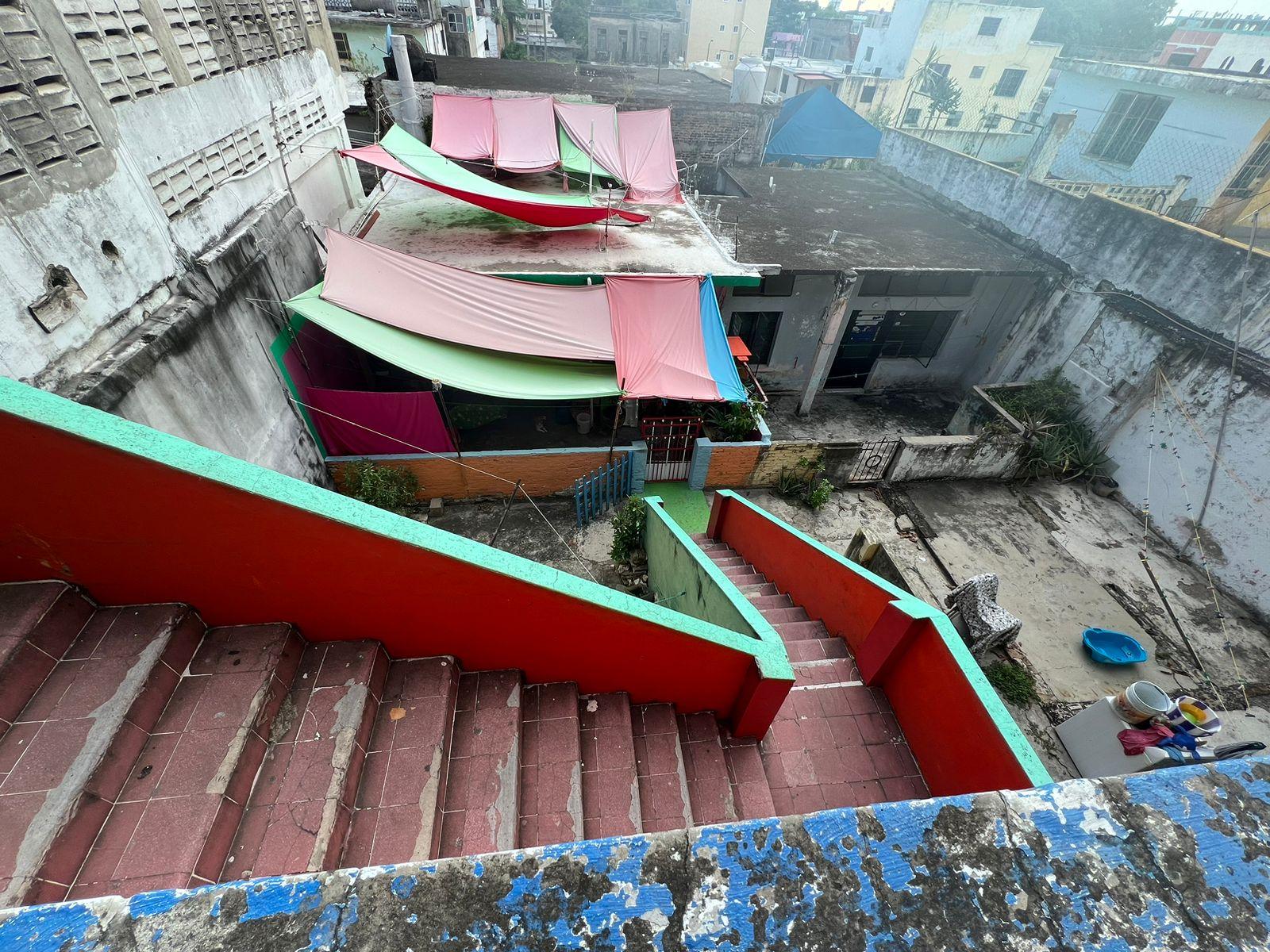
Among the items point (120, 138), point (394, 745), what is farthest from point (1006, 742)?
point (120, 138)

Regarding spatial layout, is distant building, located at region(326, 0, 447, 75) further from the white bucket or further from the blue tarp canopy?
the white bucket

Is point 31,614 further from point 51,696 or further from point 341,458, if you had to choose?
point 341,458

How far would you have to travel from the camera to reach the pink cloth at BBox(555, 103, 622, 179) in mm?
10680

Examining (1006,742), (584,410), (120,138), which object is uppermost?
(120,138)

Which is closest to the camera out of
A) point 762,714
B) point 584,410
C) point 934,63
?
point 762,714

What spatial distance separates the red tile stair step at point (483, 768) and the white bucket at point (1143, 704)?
197 inches

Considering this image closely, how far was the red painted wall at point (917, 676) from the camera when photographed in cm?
270

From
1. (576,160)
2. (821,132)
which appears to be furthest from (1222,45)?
(576,160)

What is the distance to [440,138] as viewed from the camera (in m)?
10.4

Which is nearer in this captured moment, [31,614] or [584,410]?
[31,614]

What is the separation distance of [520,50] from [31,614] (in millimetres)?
37377

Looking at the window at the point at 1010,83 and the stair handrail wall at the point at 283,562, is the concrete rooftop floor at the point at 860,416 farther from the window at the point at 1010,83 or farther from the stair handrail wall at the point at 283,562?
→ the window at the point at 1010,83

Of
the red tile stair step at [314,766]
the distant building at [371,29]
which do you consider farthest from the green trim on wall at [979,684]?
the distant building at [371,29]

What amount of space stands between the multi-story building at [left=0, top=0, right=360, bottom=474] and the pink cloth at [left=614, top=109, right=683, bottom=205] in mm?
5622
